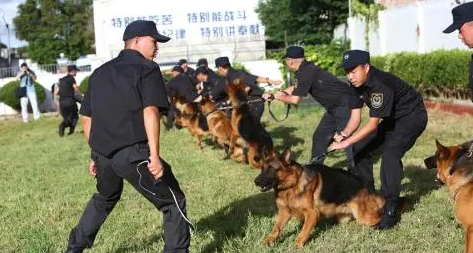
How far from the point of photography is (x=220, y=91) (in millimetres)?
9828

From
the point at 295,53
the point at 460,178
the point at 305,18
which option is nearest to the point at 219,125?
the point at 295,53

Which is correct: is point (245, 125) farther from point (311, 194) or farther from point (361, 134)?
point (361, 134)

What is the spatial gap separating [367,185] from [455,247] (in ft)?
4.23

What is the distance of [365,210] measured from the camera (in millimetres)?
5215

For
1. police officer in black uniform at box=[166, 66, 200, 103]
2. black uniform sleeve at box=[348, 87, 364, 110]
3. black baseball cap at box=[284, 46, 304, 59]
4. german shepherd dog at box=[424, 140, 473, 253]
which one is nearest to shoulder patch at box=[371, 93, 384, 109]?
black uniform sleeve at box=[348, 87, 364, 110]

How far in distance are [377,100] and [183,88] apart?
7903 millimetres

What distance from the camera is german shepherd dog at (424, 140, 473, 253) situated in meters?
3.87

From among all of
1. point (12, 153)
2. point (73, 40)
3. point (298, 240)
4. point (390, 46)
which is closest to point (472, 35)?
point (298, 240)

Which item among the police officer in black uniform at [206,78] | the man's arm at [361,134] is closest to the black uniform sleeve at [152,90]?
the man's arm at [361,134]

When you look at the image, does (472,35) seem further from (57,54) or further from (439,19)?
(57,54)

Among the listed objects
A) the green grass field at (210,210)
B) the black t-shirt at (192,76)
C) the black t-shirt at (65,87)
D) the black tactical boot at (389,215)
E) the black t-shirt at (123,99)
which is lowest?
the green grass field at (210,210)

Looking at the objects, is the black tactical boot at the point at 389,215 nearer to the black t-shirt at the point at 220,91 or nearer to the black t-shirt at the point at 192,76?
the black t-shirt at the point at 220,91

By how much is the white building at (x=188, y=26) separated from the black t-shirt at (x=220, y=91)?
17.1 meters

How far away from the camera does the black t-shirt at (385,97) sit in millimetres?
4840
